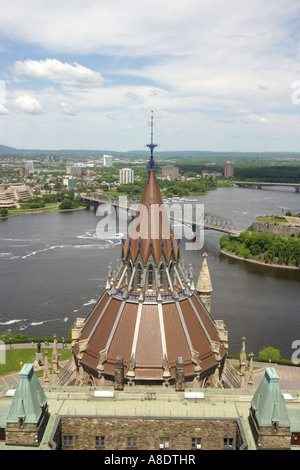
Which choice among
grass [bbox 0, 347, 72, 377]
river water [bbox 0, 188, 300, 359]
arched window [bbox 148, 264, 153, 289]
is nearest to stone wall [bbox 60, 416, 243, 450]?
arched window [bbox 148, 264, 153, 289]

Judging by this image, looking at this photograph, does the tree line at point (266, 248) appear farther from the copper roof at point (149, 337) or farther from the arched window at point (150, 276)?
the arched window at point (150, 276)

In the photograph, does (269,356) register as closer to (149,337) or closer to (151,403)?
(149,337)

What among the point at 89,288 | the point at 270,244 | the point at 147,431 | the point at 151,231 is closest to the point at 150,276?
the point at 151,231

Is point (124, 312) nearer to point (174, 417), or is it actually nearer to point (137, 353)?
point (137, 353)

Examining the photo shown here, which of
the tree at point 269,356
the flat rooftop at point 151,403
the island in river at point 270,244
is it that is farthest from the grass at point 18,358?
the island in river at point 270,244

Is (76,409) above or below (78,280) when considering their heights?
above

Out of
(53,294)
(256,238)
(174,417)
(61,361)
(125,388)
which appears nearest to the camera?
(174,417)
